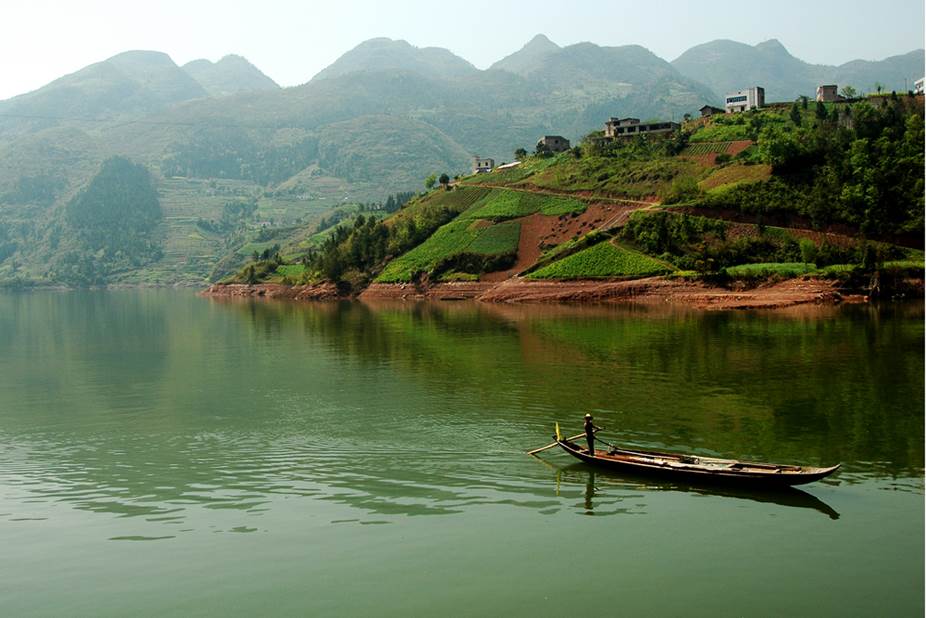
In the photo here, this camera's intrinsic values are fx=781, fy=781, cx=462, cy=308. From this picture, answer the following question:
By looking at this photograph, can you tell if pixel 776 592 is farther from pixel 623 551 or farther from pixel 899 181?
pixel 899 181

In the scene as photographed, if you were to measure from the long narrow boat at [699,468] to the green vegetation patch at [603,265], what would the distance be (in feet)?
269

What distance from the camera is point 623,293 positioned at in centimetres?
10838

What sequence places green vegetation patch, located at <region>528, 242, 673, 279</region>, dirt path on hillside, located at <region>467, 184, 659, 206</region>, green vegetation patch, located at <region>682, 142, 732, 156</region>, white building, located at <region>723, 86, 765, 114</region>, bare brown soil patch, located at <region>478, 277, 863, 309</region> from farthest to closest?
white building, located at <region>723, 86, 765, 114</region> < green vegetation patch, located at <region>682, 142, 732, 156</region> < dirt path on hillside, located at <region>467, 184, 659, 206</region> < green vegetation patch, located at <region>528, 242, 673, 279</region> < bare brown soil patch, located at <region>478, 277, 863, 309</region>

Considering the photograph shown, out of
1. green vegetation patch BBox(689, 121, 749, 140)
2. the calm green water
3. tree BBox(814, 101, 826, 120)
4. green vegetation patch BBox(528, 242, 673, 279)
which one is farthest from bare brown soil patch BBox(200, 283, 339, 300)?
tree BBox(814, 101, 826, 120)

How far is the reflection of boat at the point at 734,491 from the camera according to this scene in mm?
25312

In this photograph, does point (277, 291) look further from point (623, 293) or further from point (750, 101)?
point (750, 101)

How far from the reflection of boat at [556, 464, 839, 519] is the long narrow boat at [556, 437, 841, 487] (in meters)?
0.27

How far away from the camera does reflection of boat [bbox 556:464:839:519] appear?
25312mm

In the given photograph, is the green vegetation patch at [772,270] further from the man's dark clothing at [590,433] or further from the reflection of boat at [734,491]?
the reflection of boat at [734,491]

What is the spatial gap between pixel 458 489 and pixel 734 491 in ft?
31.2

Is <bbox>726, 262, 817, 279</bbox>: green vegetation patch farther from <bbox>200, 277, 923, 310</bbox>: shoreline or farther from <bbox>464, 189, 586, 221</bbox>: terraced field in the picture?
<bbox>464, 189, 586, 221</bbox>: terraced field

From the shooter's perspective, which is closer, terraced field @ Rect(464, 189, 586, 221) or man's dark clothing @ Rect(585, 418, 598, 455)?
man's dark clothing @ Rect(585, 418, 598, 455)

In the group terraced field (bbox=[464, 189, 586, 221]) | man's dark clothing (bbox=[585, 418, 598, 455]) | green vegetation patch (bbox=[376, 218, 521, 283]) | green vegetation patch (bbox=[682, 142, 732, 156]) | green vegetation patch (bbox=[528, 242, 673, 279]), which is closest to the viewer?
man's dark clothing (bbox=[585, 418, 598, 455])

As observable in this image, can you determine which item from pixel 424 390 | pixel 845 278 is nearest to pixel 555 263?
pixel 845 278
